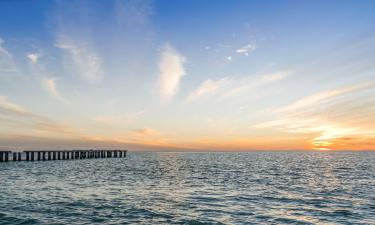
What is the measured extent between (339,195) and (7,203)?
88.5 feet

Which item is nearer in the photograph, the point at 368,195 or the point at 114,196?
the point at 114,196

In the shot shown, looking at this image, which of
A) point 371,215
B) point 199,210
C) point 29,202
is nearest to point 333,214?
point 371,215

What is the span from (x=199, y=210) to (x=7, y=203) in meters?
13.3

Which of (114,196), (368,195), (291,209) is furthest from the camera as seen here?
(368,195)

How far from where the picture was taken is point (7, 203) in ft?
79.9

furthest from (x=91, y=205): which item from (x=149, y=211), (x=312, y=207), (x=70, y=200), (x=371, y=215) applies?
(x=371, y=215)

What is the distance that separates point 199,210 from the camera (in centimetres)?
2277

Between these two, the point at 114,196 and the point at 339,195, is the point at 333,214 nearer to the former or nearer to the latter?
the point at 339,195

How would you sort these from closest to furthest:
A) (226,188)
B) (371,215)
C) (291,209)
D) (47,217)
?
(47,217), (371,215), (291,209), (226,188)

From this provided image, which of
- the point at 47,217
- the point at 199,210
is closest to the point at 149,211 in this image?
the point at 199,210

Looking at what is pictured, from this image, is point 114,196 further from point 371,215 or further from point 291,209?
point 371,215

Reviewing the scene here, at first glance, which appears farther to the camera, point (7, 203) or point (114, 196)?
point (114, 196)

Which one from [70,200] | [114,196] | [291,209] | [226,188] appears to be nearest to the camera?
[291,209]

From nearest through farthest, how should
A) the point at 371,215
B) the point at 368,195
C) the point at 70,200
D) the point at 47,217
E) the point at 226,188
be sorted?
1. the point at 47,217
2. the point at 371,215
3. the point at 70,200
4. the point at 368,195
5. the point at 226,188
